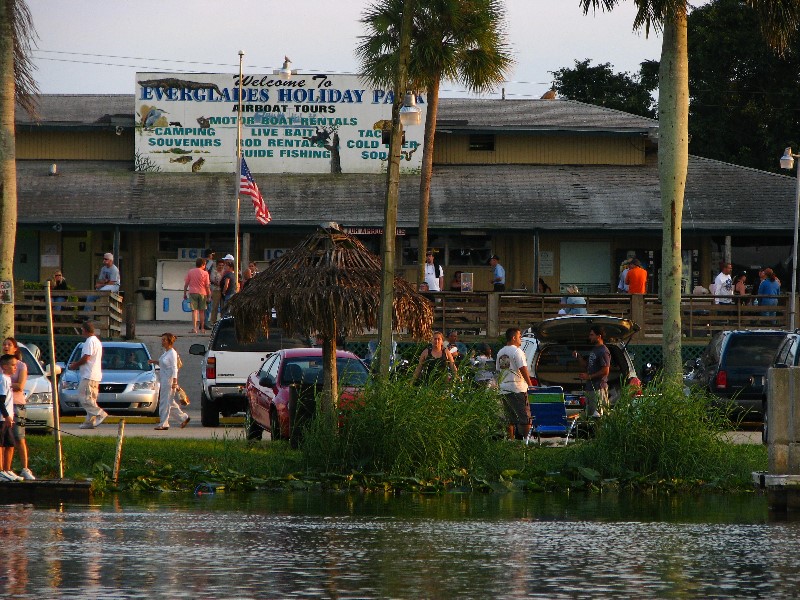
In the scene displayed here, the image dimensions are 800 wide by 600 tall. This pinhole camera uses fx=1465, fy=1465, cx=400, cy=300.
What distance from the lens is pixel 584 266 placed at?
41750 mm

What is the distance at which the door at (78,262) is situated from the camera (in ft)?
137

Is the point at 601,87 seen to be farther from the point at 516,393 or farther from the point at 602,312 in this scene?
the point at 516,393

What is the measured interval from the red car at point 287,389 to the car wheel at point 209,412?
1.91 meters

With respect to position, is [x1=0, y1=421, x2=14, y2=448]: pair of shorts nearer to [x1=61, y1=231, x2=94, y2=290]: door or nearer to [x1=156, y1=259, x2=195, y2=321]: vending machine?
[x1=156, y1=259, x2=195, y2=321]: vending machine

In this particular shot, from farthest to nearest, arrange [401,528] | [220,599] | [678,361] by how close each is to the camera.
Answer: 1. [678,361]
2. [401,528]
3. [220,599]

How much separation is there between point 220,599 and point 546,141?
3569 cm

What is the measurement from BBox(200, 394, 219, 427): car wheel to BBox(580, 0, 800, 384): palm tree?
7.48 metres

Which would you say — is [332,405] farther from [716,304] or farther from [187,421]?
[716,304]

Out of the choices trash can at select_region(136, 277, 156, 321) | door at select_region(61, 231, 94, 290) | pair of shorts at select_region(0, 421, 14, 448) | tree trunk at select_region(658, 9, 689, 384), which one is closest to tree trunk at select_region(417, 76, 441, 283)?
trash can at select_region(136, 277, 156, 321)

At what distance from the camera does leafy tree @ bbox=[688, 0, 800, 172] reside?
164ft

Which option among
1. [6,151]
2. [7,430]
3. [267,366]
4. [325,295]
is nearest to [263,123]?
[267,366]

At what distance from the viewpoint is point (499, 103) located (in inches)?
1811

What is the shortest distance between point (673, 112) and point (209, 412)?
8858 mm

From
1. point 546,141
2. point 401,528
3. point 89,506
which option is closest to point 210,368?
point 89,506
